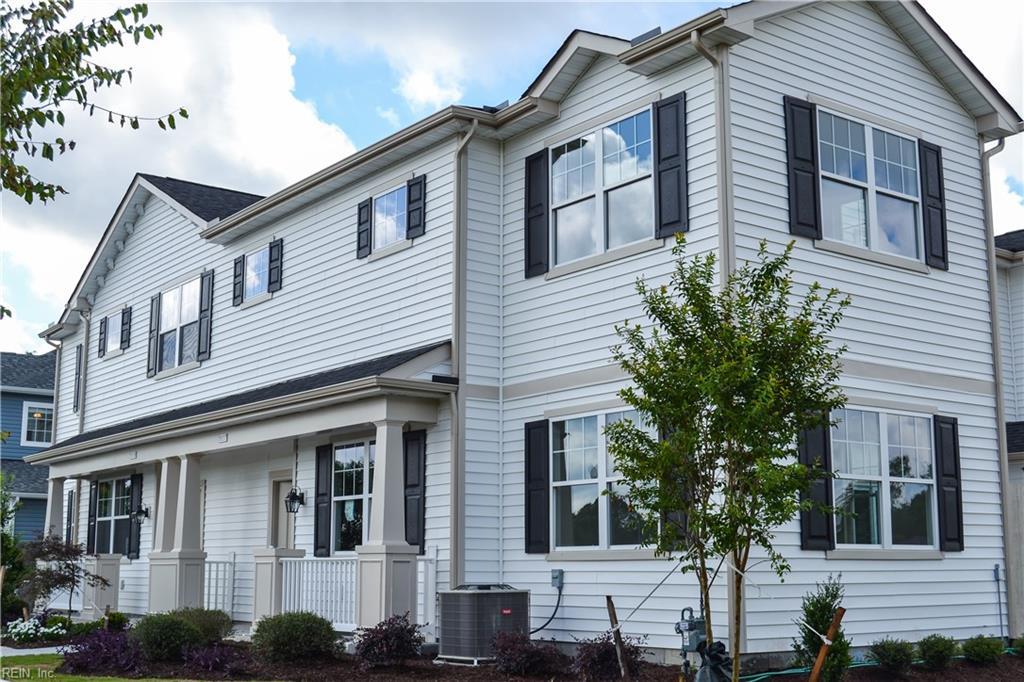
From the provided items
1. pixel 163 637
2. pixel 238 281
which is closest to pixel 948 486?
pixel 163 637

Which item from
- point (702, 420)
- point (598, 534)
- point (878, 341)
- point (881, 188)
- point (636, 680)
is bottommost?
point (636, 680)

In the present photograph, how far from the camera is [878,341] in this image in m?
14.0

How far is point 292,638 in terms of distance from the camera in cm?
1353

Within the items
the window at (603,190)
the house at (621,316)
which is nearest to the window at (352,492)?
the house at (621,316)

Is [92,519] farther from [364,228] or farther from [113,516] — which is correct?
[364,228]

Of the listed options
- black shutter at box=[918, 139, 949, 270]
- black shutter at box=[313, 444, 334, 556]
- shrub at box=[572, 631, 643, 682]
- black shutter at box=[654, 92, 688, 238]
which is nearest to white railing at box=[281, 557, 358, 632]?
black shutter at box=[313, 444, 334, 556]

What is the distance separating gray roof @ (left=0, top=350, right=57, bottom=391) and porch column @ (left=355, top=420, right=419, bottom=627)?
87.1 ft

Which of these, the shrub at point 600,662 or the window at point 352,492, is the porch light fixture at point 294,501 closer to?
the window at point 352,492

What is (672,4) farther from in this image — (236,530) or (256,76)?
(236,530)

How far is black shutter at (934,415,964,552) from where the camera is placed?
14273 mm

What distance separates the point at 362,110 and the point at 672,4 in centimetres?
574

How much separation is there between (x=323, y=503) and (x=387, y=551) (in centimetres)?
364

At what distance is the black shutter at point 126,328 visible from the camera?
25.3 metres

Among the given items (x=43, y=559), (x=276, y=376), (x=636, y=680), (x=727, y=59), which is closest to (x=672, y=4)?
(x=727, y=59)
